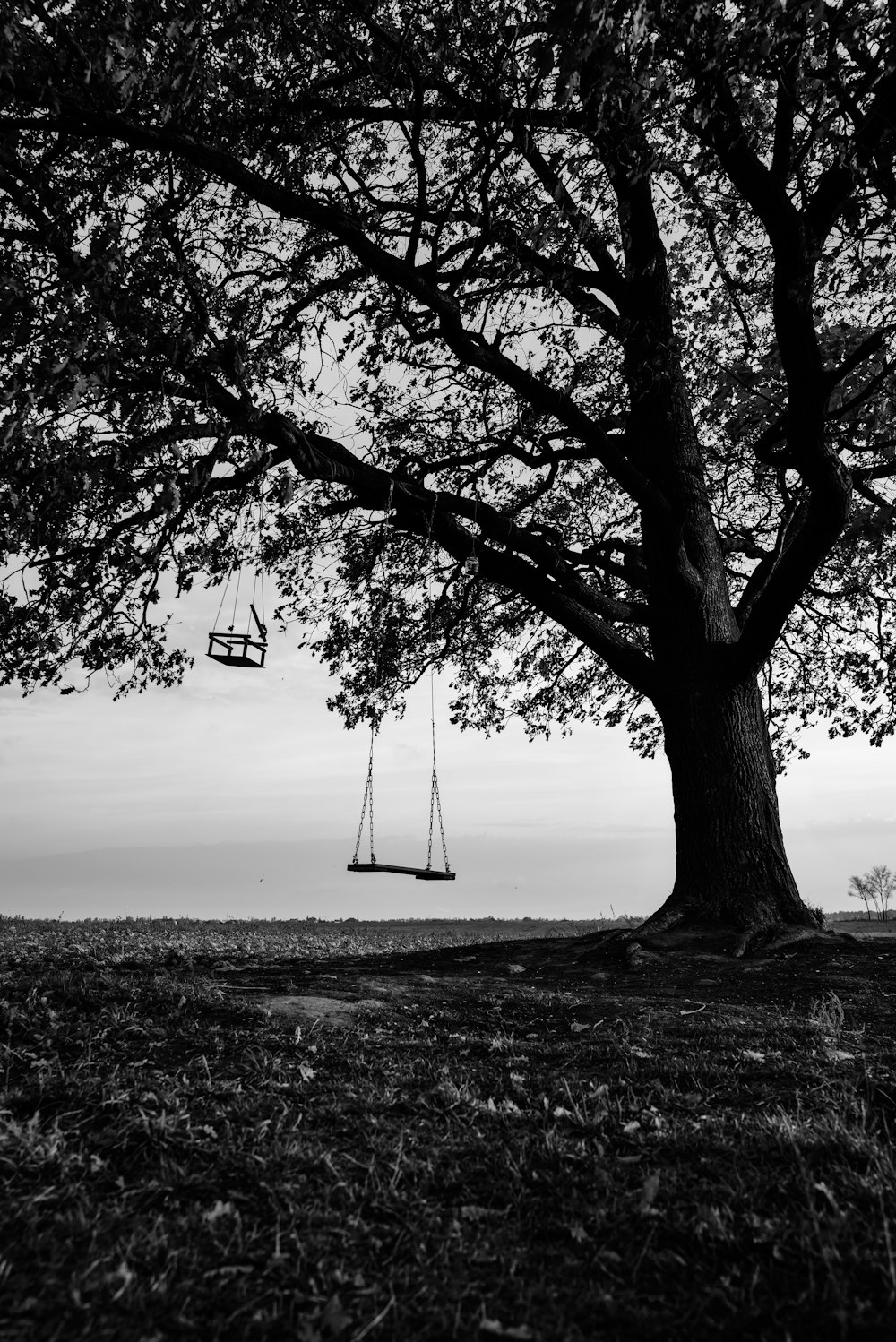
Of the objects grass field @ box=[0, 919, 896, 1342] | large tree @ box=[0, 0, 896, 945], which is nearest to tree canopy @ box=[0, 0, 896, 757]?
large tree @ box=[0, 0, 896, 945]

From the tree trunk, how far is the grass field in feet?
14.7

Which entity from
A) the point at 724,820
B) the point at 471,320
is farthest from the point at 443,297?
the point at 724,820

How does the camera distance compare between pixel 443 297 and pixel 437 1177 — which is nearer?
pixel 437 1177

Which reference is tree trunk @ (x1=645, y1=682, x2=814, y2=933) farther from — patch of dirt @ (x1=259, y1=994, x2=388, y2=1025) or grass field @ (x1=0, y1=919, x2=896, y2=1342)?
patch of dirt @ (x1=259, y1=994, x2=388, y2=1025)

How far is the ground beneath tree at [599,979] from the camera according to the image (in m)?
7.79

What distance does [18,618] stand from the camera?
12102 mm

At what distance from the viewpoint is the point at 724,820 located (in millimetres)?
12016

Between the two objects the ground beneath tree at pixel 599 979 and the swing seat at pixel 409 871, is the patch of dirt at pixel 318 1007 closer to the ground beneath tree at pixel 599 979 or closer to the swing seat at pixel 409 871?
the ground beneath tree at pixel 599 979

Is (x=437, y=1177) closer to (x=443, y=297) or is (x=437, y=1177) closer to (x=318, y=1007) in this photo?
(x=318, y=1007)

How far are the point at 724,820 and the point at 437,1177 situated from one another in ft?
28.3

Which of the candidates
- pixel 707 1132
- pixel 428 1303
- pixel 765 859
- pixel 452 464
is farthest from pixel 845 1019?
pixel 452 464

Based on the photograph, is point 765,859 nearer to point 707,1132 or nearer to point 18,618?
point 707,1132

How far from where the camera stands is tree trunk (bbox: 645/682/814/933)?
11625mm

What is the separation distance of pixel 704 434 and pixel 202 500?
916cm
